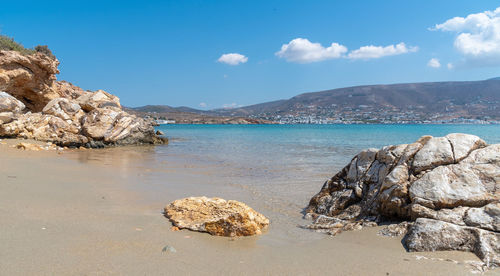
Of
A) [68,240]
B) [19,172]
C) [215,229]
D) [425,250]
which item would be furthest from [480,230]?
[19,172]

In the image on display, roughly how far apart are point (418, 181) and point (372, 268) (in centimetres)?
195

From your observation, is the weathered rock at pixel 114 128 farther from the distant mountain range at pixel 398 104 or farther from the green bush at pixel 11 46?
the distant mountain range at pixel 398 104

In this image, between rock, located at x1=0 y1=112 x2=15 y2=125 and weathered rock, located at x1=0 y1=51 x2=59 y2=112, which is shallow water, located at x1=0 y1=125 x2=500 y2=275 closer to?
rock, located at x1=0 y1=112 x2=15 y2=125

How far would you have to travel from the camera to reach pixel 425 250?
3998mm

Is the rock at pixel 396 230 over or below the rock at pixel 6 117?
below

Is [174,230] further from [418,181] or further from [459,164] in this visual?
[459,164]

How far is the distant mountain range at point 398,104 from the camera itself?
387 ft

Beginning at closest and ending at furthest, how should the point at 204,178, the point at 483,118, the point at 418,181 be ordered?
1. the point at 418,181
2. the point at 204,178
3. the point at 483,118

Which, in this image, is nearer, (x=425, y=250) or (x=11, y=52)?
(x=425, y=250)

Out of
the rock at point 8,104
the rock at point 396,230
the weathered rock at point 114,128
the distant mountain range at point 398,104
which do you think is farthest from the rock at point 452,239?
the distant mountain range at point 398,104

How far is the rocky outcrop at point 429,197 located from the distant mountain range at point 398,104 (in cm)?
11807

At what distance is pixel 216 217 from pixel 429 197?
3.05 m

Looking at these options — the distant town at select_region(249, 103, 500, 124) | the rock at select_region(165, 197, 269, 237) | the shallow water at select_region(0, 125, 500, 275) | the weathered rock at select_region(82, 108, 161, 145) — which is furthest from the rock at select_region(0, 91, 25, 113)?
the distant town at select_region(249, 103, 500, 124)

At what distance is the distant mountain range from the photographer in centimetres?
11781
